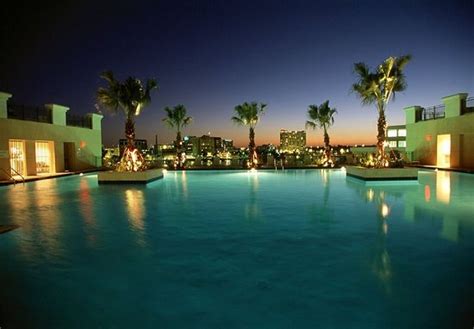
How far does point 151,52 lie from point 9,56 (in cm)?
917

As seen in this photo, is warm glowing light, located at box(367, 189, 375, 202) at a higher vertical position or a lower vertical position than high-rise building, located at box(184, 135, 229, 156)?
lower

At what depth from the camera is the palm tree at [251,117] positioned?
25.2 meters

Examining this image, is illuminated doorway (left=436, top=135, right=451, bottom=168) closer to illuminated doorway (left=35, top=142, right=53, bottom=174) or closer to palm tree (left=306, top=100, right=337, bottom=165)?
palm tree (left=306, top=100, right=337, bottom=165)

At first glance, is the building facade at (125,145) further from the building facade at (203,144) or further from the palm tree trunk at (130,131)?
the building facade at (203,144)

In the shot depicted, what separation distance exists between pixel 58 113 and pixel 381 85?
2213 centimetres

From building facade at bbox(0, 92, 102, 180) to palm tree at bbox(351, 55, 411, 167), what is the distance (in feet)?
66.6

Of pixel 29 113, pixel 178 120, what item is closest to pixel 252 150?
pixel 178 120

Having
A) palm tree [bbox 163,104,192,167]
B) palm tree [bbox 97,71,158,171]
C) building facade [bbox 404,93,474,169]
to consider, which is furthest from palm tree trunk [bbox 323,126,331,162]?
palm tree [bbox 97,71,158,171]

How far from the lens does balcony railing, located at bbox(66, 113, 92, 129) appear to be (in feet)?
80.4

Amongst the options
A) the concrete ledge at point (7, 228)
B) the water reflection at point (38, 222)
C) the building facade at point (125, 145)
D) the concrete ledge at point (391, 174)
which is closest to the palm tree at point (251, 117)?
the building facade at point (125, 145)

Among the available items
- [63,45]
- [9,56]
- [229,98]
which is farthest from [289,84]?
[9,56]

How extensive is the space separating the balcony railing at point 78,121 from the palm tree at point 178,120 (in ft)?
23.4

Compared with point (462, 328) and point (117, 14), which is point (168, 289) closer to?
point (462, 328)

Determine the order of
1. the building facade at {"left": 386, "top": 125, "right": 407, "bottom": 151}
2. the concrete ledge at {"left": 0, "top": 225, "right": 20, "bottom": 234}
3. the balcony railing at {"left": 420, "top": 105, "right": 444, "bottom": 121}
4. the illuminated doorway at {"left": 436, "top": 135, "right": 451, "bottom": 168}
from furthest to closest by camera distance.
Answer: the building facade at {"left": 386, "top": 125, "right": 407, "bottom": 151} → the balcony railing at {"left": 420, "top": 105, "right": 444, "bottom": 121} → the illuminated doorway at {"left": 436, "top": 135, "right": 451, "bottom": 168} → the concrete ledge at {"left": 0, "top": 225, "right": 20, "bottom": 234}
